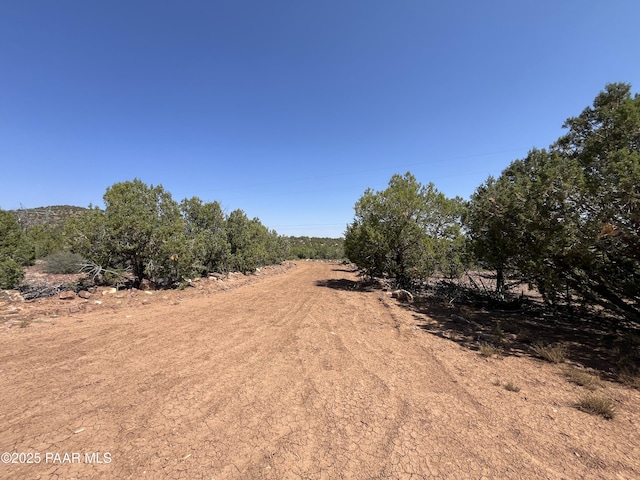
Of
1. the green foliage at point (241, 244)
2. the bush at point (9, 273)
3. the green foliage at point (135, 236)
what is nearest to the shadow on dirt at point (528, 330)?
the green foliage at point (135, 236)

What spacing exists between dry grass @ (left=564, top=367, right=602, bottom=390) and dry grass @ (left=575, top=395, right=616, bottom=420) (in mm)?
571

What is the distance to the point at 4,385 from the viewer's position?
3895 mm

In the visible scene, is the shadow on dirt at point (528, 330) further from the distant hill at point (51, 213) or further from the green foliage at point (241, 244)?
the distant hill at point (51, 213)

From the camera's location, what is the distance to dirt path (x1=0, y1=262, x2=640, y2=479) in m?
2.70

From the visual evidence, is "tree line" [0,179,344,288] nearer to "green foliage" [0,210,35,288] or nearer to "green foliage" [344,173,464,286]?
"green foliage" [0,210,35,288]

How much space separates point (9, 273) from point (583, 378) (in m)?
17.8

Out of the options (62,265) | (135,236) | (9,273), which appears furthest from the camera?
(62,265)

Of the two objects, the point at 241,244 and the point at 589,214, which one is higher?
the point at 589,214

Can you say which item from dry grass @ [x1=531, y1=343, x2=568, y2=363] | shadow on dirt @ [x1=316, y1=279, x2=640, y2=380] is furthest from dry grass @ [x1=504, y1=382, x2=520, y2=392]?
dry grass @ [x1=531, y1=343, x2=568, y2=363]

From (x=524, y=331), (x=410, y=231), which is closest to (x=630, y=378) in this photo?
(x=524, y=331)

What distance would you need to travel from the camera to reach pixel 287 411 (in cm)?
353

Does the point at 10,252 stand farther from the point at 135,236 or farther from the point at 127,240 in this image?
the point at 135,236

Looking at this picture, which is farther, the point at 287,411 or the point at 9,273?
the point at 9,273

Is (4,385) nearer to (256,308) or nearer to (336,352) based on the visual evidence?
(336,352)
